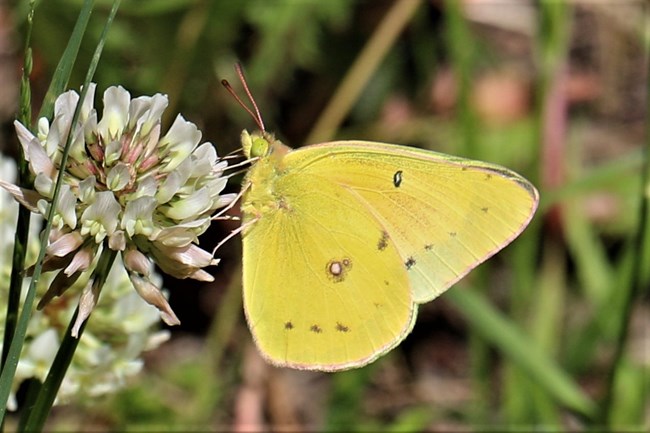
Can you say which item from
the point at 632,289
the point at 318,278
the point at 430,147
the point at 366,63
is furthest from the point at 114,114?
the point at 430,147

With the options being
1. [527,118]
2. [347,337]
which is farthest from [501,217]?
[527,118]

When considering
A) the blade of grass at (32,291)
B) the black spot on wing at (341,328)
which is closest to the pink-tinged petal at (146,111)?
the blade of grass at (32,291)

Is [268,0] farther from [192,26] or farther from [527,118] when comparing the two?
[527,118]

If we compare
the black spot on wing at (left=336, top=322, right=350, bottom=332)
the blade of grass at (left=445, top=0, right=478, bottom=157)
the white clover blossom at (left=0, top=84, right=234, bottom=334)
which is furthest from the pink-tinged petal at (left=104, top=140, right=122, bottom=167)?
the blade of grass at (left=445, top=0, right=478, bottom=157)

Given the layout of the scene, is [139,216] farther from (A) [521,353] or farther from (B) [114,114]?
(A) [521,353]

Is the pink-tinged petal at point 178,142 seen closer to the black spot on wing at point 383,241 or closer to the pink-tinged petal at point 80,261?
the pink-tinged petal at point 80,261
